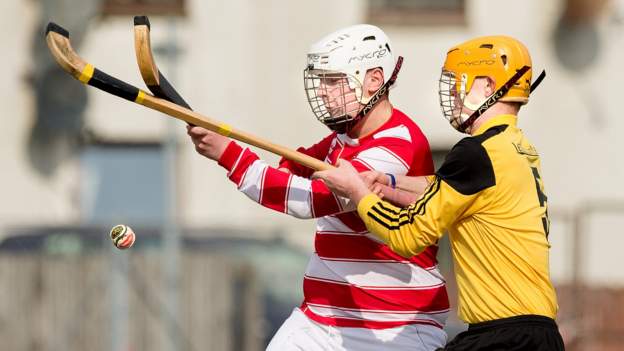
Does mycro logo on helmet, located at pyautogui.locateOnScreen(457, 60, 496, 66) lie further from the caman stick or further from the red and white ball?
the red and white ball

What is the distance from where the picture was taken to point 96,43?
723 inches

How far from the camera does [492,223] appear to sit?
5.47 meters

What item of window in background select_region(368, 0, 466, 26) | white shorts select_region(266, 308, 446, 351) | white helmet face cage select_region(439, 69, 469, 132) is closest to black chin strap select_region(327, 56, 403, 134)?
white helmet face cage select_region(439, 69, 469, 132)

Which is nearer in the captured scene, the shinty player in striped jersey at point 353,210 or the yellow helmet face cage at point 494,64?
the yellow helmet face cage at point 494,64

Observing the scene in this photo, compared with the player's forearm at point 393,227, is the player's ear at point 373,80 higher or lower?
higher

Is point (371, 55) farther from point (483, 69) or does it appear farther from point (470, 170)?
point (470, 170)

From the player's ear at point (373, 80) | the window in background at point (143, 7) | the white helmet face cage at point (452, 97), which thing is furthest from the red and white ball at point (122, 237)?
the window in background at point (143, 7)

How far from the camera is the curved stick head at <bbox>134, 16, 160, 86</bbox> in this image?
5918 millimetres

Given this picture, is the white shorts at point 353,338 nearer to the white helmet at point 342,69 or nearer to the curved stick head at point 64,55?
the white helmet at point 342,69

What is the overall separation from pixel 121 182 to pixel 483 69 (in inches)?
538

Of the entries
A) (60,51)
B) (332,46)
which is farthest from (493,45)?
(60,51)

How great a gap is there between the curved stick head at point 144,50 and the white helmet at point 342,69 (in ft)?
2.11

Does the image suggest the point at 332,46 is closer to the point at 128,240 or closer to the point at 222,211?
the point at 128,240

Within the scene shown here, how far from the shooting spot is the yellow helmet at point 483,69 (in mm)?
5648
